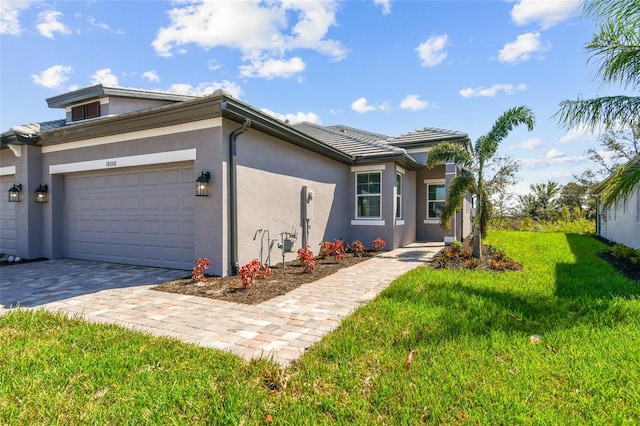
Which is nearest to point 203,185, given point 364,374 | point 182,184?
point 182,184

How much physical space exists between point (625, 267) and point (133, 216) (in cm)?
1242

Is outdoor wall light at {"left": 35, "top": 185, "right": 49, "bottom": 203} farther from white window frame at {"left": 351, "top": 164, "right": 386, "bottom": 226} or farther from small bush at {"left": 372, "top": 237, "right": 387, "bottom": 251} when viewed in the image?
small bush at {"left": 372, "top": 237, "right": 387, "bottom": 251}

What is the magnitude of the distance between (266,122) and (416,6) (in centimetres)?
498

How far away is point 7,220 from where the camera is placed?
10297 mm

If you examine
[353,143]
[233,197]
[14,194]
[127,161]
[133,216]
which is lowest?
[133,216]

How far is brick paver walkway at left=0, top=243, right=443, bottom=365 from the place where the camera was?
3.83 metres

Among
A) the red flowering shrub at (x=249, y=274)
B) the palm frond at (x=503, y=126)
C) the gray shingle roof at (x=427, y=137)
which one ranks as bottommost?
the red flowering shrub at (x=249, y=274)

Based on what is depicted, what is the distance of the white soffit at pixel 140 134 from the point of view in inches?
271

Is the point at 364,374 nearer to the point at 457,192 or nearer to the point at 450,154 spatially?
the point at 457,192

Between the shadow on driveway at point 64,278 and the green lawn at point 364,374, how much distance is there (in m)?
1.40

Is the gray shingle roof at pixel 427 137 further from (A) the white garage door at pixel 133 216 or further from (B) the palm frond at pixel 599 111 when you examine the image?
(A) the white garage door at pixel 133 216

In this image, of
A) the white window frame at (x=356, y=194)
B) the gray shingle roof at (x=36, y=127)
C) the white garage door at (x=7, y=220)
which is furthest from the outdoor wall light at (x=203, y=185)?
the white garage door at (x=7, y=220)

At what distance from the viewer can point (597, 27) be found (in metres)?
5.84

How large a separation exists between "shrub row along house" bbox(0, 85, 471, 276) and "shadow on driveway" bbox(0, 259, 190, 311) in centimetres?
47
